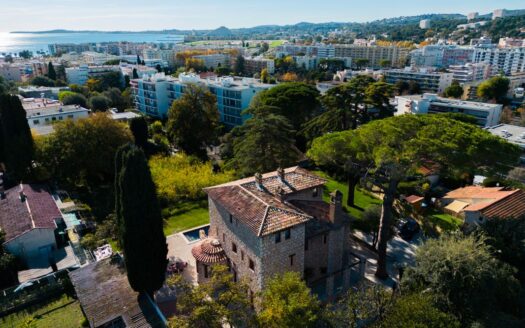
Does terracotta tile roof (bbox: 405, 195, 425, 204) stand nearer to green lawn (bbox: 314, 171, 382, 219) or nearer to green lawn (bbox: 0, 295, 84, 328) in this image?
green lawn (bbox: 314, 171, 382, 219)

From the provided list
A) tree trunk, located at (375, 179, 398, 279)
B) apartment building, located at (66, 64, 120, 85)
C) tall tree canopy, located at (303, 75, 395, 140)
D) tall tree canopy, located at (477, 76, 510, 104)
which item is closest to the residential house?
tree trunk, located at (375, 179, 398, 279)

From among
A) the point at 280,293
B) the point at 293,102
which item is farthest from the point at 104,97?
the point at 280,293

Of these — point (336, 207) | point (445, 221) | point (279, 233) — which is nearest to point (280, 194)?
point (279, 233)

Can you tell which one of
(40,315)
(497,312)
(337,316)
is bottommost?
(40,315)

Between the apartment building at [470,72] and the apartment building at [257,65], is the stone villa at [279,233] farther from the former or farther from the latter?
the apartment building at [257,65]

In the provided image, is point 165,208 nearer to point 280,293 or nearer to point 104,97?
point 280,293

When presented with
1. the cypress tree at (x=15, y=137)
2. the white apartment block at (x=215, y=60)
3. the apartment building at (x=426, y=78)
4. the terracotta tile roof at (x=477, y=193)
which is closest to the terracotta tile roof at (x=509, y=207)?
the terracotta tile roof at (x=477, y=193)

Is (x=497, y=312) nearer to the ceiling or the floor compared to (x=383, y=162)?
nearer to the floor
